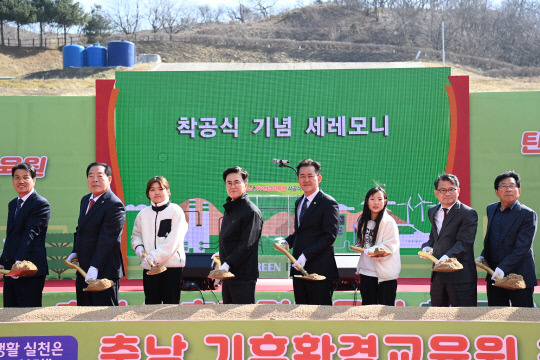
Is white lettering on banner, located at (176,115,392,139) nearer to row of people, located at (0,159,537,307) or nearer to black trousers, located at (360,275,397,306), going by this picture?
row of people, located at (0,159,537,307)

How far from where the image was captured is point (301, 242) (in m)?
3.43

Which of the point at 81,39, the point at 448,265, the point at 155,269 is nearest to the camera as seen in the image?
the point at 448,265

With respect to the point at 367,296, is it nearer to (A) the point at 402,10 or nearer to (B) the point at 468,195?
(B) the point at 468,195

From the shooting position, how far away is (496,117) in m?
6.93

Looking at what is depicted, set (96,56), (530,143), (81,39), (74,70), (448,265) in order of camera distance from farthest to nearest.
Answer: (81,39)
(74,70)
(96,56)
(530,143)
(448,265)

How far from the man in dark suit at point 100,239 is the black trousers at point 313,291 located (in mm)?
963

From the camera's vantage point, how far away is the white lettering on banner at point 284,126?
7027mm

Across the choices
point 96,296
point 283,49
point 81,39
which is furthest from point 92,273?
point 81,39

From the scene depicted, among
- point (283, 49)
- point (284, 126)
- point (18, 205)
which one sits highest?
point (283, 49)

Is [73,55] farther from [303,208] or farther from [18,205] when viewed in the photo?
[303,208]

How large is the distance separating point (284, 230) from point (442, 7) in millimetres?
25985

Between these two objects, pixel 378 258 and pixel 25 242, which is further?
pixel 25 242

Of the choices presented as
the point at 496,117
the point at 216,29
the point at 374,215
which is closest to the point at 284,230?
the point at 496,117

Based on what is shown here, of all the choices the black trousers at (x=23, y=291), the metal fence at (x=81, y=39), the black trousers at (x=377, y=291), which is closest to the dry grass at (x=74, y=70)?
the metal fence at (x=81, y=39)
